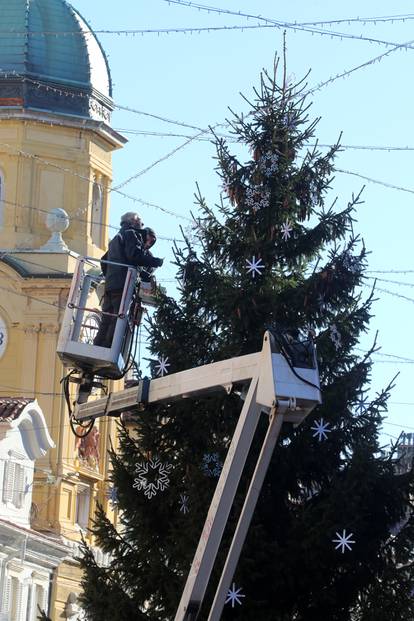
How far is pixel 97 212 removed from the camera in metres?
62.2

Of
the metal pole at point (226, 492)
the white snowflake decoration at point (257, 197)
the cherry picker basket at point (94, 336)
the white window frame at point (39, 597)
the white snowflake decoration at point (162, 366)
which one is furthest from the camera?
the white window frame at point (39, 597)

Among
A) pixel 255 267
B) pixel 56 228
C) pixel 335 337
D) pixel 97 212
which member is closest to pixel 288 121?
pixel 255 267

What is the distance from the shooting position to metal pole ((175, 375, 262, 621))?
52.3 ft

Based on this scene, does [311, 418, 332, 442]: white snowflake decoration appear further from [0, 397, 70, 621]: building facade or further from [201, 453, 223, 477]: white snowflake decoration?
[0, 397, 70, 621]: building facade

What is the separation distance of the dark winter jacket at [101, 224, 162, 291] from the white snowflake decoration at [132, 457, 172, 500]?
3.84m

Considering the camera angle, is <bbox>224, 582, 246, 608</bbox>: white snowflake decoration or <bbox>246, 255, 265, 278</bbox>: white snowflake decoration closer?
<bbox>224, 582, 246, 608</bbox>: white snowflake decoration

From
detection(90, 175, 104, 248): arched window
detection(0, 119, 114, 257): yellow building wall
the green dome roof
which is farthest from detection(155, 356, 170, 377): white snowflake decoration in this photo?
detection(90, 175, 104, 248): arched window

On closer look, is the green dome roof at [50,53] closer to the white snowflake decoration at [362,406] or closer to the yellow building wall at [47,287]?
the yellow building wall at [47,287]

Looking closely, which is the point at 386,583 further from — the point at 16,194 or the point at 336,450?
the point at 16,194

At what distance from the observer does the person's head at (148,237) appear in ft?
61.0

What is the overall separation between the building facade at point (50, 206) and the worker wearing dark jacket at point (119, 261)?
126ft

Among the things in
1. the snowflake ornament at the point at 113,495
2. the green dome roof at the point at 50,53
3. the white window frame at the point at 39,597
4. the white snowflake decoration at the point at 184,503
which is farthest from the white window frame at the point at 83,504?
the white snowflake decoration at the point at 184,503

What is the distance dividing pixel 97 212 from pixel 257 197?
39.6m

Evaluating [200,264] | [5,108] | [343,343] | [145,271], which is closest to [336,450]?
[343,343]
